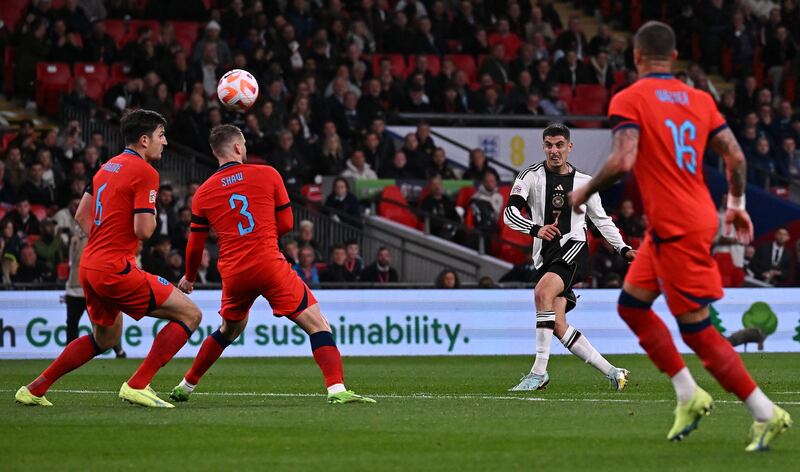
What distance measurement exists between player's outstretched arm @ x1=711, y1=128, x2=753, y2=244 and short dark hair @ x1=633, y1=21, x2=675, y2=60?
568mm

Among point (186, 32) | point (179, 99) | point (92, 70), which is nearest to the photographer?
point (179, 99)

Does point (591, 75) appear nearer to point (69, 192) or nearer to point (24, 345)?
point (69, 192)

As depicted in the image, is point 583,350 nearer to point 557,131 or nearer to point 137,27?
point 557,131

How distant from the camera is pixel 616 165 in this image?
303 inches

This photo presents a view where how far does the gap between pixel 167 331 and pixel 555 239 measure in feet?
12.3

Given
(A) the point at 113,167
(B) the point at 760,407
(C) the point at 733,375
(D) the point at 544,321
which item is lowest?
(D) the point at 544,321

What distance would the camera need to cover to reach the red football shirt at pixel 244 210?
416 inches

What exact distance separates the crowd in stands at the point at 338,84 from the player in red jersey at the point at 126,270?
10.2 m

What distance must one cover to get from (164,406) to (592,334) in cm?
1074

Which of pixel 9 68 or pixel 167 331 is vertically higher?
pixel 9 68

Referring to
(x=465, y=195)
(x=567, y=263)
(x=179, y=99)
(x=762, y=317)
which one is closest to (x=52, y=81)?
(x=179, y=99)

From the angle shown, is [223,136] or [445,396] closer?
[223,136]

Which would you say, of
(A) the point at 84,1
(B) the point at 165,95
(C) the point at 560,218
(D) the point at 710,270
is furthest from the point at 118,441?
(A) the point at 84,1

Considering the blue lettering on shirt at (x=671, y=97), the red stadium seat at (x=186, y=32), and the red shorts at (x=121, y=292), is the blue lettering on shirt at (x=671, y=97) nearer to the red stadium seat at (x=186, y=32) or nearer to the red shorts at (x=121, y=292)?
the red shorts at (x=121, y=292)
